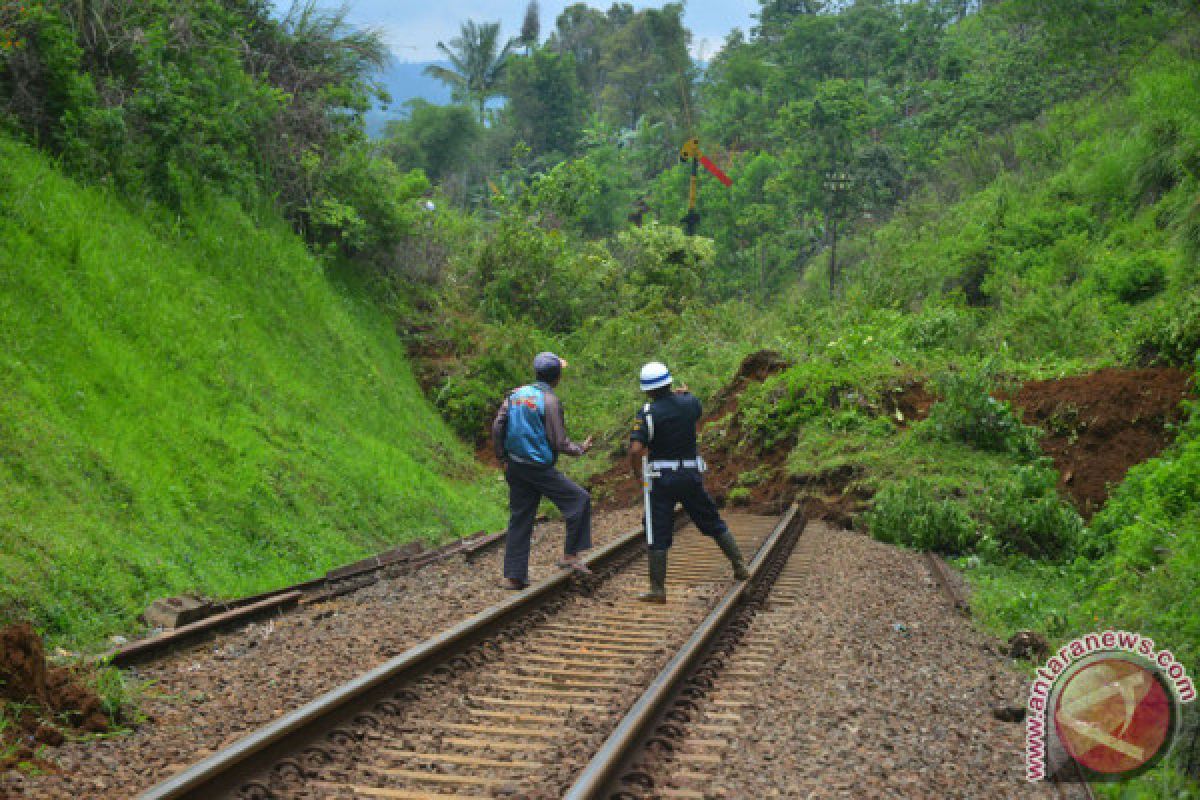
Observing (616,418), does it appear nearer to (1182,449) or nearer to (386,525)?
(386,525)

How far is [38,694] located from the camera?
506 centimetres

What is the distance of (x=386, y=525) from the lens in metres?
13.0

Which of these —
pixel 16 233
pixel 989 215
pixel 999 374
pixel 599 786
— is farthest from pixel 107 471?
pixel 989 215

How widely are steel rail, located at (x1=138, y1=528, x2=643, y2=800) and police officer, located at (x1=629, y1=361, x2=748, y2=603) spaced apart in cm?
139

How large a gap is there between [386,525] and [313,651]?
6.40 meters

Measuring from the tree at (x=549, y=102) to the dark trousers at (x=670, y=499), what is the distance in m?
64.8

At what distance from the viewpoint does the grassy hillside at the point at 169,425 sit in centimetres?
800

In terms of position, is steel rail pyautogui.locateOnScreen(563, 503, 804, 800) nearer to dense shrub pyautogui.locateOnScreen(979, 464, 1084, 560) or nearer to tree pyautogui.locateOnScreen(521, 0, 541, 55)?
dense shrub pyautogui.locateOnScreen(979, 464, 1084, 560)

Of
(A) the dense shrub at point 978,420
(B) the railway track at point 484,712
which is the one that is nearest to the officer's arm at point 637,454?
(B) the railway track at point 484,712

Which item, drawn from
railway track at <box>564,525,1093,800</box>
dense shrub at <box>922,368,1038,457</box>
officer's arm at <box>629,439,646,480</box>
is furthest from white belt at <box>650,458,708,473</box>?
dense shrub at <box>922,368,1038,457</box>

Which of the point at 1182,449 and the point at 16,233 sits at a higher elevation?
the point at 16,233

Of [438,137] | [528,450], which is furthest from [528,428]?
[438,137]

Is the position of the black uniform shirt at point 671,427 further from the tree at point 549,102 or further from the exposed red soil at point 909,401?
the tree at point 549,102

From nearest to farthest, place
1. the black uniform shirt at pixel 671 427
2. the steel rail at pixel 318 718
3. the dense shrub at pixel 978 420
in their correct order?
the steel rail at pixel 318 718 → the black uniform shirt at pixel 671 427 → the dense shrub at pixel 978 420
